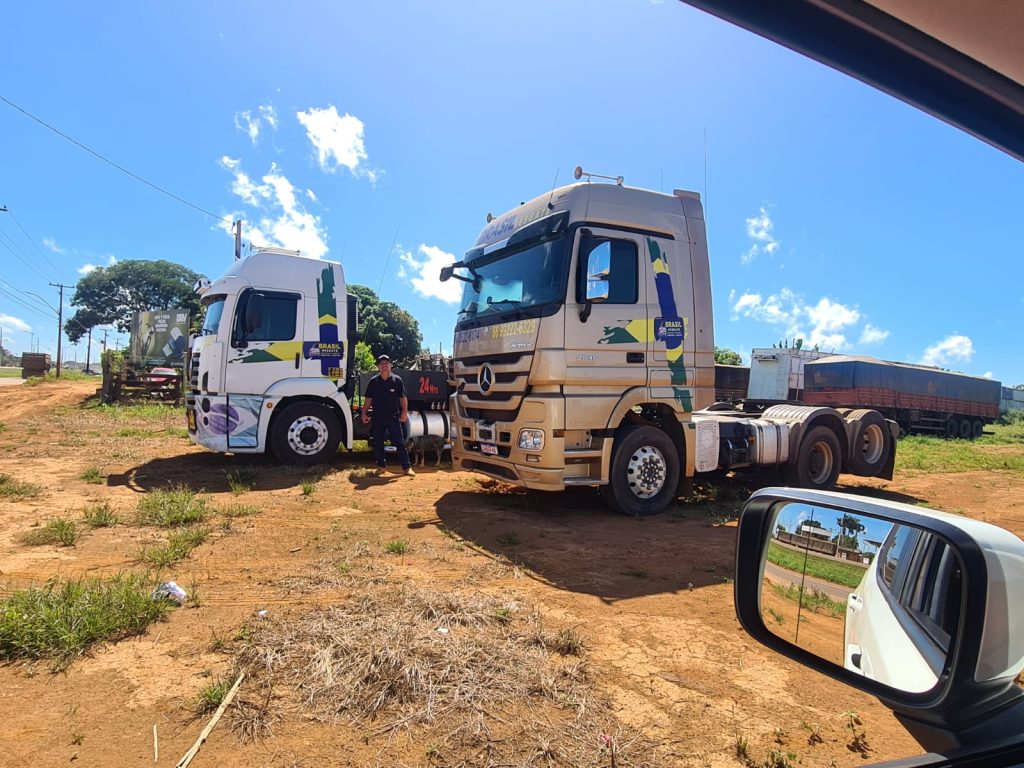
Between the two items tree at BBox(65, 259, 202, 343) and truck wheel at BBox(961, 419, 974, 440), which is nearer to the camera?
truck wheel at BBox(961, 419, 974, 440)

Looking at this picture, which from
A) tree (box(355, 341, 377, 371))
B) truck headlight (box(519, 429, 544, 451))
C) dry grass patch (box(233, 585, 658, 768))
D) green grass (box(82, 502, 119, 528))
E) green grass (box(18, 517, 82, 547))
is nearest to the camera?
dry grass patch (box(233, 585, 658, 768))

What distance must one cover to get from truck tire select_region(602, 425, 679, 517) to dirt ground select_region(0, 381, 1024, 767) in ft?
0.77

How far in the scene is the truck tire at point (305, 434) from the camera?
8742 mm

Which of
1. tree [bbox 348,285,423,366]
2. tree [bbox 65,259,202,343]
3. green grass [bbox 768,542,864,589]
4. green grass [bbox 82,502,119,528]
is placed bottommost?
green grass [bbox 82,502,119,528]

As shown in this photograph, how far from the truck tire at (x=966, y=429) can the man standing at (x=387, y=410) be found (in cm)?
3198

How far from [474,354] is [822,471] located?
588 cm

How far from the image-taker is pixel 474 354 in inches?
263

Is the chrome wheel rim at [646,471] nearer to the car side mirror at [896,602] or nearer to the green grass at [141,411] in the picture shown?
the car side mirror at [896,602]

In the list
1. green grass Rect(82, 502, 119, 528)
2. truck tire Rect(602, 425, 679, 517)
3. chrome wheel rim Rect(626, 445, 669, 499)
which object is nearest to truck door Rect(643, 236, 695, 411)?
truck tire Rect(602, 425, 679, 517)

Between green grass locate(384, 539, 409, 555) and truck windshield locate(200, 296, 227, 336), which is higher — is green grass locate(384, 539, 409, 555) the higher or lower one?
the lower one

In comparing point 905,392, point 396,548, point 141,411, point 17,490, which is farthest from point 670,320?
point 905,392

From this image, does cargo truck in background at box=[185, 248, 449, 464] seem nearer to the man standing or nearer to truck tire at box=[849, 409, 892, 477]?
the man standing

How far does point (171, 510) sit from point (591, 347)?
15.0 ft

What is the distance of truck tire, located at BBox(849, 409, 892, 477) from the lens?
877 centimetres
